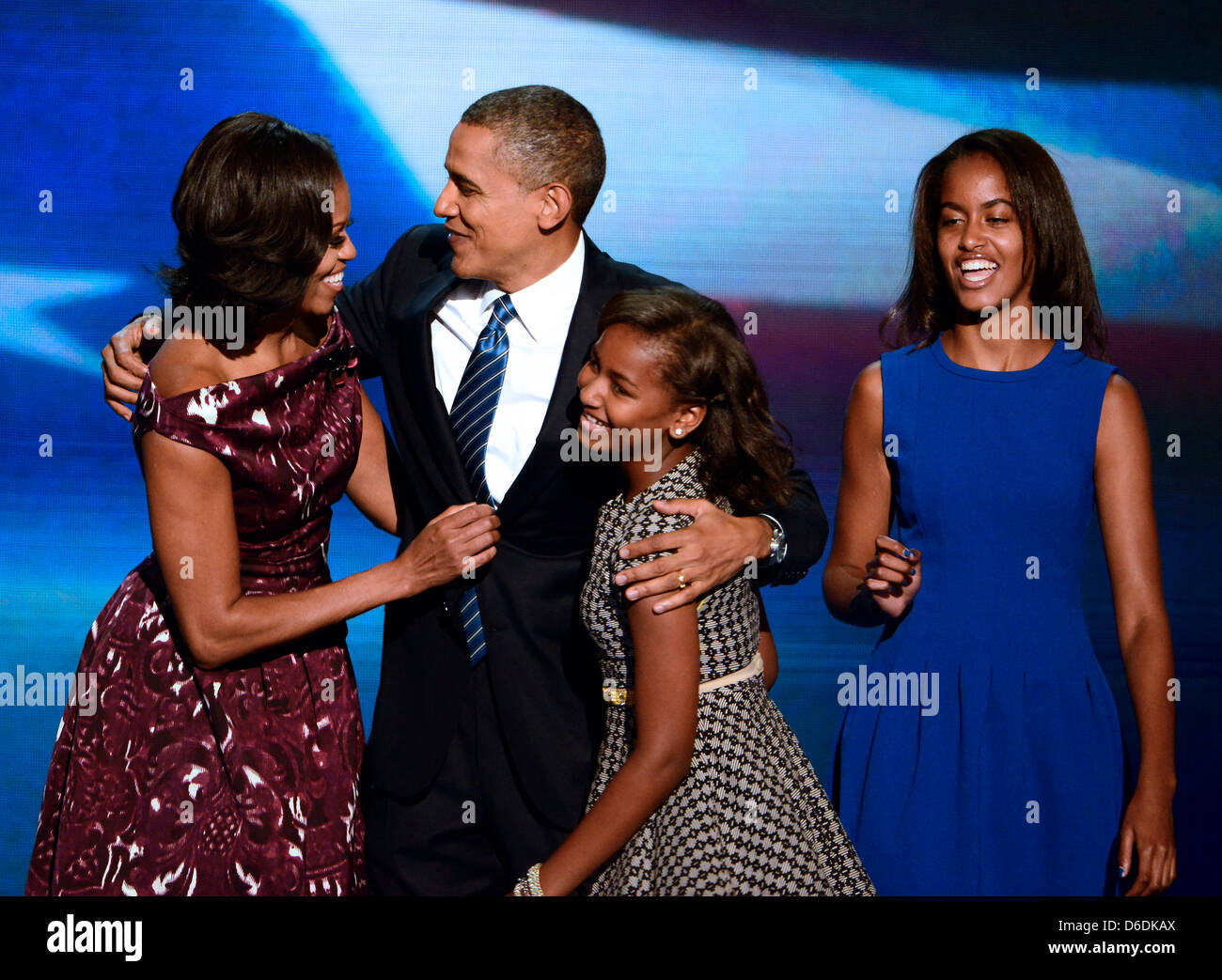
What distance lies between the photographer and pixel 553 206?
6.40 ft

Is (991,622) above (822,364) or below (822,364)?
below

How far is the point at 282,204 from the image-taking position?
5.42ft

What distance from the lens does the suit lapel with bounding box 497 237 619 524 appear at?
182 cm

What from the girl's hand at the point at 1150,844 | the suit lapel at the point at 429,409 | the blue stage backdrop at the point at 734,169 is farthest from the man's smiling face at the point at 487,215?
the blue stage backdrop at the point at 734,169

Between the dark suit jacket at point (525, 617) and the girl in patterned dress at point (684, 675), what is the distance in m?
0.13

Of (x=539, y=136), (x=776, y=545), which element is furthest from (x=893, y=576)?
(x=539, y=136)

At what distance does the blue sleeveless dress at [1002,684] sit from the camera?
1.82 meters

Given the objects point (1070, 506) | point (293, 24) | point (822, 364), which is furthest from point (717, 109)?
point (1070, 506)

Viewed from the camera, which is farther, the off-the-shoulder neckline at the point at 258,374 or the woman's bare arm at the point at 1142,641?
the woman's bare arm at the point at 1142,641

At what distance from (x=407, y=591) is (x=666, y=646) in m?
0.42

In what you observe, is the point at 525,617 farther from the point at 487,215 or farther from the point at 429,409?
the point at 487,215

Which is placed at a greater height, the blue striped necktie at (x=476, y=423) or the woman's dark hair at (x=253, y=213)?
the woman's dark hair at (x=253, y=213)

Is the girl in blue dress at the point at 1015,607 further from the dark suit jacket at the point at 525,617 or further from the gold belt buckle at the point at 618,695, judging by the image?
the gold belt buckle at the point at 618,695

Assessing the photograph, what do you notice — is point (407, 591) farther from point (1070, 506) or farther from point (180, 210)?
point (1070, 506)
